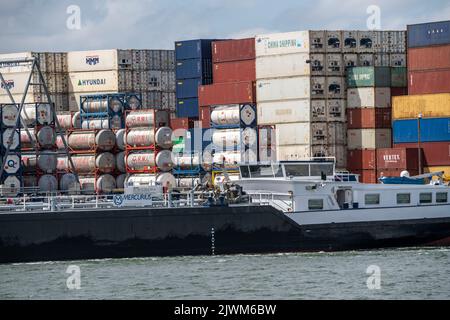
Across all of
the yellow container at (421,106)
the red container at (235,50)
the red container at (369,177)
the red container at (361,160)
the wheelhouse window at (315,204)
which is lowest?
the wheelhouse window at (315,204)

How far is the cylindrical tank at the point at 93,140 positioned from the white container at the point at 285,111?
10.1 metres

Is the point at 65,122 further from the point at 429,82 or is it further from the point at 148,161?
the point at 429,82

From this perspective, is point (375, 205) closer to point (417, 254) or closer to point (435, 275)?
point (417, 254)

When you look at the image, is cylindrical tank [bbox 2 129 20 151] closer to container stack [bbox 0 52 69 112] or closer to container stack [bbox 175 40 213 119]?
container stack [bbox 175 40 213 119]

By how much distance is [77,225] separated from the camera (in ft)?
134

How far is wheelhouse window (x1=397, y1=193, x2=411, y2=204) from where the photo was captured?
4397 centimetres

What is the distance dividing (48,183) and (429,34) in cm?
2553

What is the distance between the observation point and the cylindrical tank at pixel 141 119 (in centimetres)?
6669

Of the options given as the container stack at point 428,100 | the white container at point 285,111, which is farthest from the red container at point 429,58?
the white container at point 285,111

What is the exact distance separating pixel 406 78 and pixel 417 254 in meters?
26.5

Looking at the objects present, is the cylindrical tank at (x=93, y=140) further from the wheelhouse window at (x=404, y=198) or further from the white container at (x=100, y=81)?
the wheelhouse window at (x=404, y=198)

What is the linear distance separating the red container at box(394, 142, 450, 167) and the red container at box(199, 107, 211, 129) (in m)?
14.8

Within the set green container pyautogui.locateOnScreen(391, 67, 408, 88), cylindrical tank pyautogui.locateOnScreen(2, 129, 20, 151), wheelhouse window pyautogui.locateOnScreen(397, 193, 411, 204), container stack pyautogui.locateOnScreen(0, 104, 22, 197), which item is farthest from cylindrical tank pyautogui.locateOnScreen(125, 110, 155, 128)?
wheelhouse window pyautogui.locateOnScreen(397, 193, 411, 204)
